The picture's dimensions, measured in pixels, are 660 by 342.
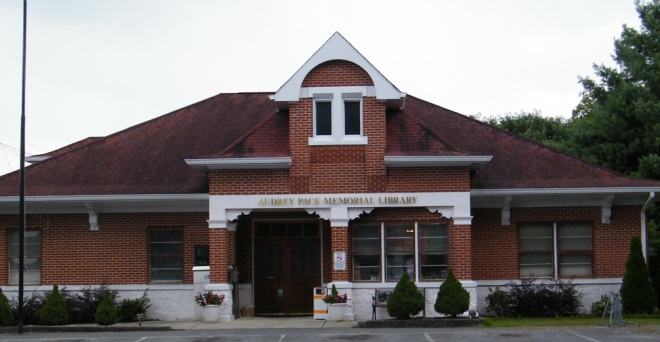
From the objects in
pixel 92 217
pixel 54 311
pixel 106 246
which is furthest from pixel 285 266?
pixel 54 311

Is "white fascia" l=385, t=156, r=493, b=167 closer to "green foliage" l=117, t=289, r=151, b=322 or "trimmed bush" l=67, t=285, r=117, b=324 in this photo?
→ "green foliage" l=117, t=289, r=151, b=322

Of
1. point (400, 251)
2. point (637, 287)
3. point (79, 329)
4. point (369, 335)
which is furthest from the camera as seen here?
point (400, 251)

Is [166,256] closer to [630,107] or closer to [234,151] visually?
[234,151]

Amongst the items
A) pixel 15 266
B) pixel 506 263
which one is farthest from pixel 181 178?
pixel 506 263

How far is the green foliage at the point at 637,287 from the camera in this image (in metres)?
23.6

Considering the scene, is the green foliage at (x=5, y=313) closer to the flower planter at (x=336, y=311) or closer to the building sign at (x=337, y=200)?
the building sign at (x=337, y=200)

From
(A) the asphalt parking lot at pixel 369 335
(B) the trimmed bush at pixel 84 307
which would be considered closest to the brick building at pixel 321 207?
(B) the trimmed bush at pixel 84 307

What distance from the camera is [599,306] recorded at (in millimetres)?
24656

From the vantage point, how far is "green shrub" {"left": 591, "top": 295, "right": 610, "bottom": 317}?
80.4 feet

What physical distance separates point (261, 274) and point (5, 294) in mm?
6870

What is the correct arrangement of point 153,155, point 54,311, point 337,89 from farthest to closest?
point 153,155
point 337,89
point 54,311

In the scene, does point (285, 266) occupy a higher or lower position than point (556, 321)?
higher

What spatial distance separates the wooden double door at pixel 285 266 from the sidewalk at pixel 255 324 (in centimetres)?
143

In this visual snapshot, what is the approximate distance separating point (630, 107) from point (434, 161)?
1078 cm
